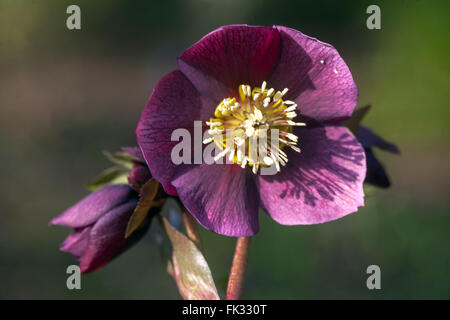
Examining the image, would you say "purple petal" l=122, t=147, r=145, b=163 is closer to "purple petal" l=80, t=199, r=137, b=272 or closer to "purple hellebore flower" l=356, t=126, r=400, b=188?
"purple petal" l=80, t=199, r=137, b=272

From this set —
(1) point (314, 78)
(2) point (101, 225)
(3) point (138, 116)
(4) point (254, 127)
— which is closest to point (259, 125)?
(4) point (254, 127)

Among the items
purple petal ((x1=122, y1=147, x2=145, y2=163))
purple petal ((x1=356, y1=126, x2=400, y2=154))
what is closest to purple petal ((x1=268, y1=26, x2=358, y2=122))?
purple petal ((x1=356, y1=126, x2=400, y2=154))

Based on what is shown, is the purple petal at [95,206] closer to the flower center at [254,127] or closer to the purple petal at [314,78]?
the flower center at [254,127]

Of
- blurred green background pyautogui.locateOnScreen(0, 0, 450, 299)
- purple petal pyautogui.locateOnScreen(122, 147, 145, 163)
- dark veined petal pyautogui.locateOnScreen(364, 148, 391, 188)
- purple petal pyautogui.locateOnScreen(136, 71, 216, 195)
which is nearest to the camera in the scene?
purple petal pyautogui.locateOnScreen(136, 71, 216, 195)

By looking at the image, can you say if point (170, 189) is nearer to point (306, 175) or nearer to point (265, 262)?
point (306, 175)

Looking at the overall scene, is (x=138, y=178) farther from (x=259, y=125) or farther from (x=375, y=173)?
(x=375, y=173)

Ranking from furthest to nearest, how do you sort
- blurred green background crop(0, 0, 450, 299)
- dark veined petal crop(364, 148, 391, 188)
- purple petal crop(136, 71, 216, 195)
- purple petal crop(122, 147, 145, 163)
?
blurred green background crop(0, 0, 450, 299)
dark veined petal crop(364, 148, 391, 188)
purple petal crop(122, 147, 145, 163)
purple petal crop(136, 71, 216, 195)

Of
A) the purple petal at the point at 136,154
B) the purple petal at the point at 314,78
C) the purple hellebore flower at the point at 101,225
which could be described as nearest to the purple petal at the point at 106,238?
the purple hellebore flower at the point at 101,225
